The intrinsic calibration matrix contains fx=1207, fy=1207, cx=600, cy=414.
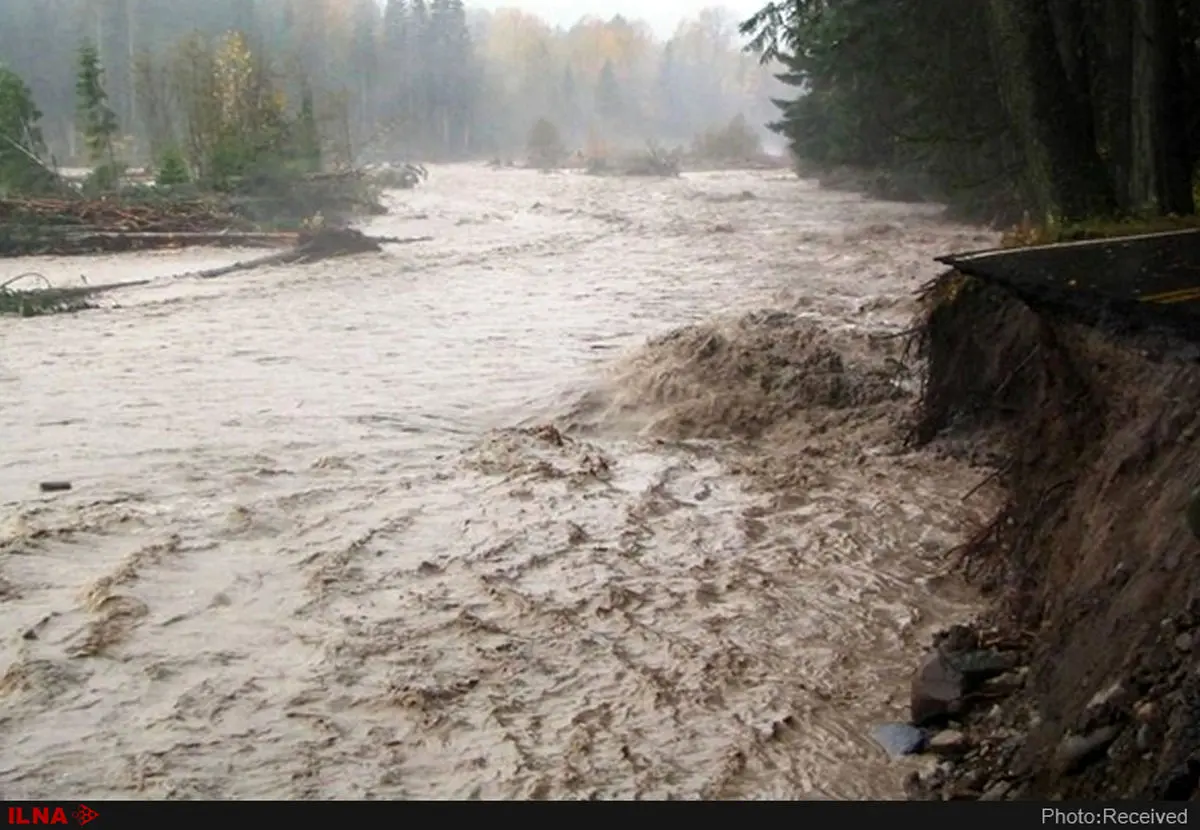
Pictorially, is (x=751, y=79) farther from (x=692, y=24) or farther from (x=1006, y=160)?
Result: (x=1006, y=160)

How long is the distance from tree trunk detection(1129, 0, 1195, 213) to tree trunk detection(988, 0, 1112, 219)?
0.36 metres

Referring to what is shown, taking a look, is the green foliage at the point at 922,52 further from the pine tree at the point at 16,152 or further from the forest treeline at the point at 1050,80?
the pine tree at the point at 16,152

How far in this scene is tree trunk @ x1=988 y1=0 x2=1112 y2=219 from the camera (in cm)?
891

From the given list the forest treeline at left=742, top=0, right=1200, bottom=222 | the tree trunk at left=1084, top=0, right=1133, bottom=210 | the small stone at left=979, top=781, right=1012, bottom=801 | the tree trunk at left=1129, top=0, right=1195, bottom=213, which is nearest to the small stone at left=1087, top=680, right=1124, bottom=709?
the small stone at left=979, top=781, right=1012, bottom=801

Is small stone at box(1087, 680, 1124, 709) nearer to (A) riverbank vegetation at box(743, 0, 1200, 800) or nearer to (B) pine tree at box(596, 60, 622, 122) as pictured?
(A) riverbank vegetation at box(743, 0, 1200, 800)

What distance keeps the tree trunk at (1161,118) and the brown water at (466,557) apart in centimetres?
248

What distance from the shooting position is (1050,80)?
9.01 meters

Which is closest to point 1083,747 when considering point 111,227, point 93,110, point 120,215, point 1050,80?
point 1050,80

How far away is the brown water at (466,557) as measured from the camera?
4.91 meters

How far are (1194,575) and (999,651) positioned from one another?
157 cm

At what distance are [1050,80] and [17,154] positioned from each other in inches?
1088

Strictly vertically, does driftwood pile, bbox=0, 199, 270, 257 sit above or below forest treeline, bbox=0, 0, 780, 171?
below

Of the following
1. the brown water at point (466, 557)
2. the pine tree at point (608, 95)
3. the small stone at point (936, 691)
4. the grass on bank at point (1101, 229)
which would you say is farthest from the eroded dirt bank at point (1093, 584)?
the pine tree at point (608, 95)

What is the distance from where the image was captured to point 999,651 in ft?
16.5
